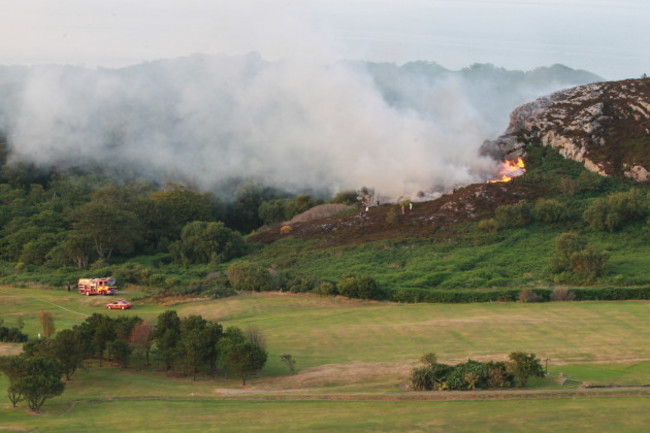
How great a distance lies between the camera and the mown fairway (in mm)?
32250

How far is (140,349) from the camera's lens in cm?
4497

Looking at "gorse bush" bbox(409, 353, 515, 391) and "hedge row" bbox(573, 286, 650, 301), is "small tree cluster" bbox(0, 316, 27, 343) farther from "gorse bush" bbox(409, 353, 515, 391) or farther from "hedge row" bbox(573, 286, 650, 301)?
"hedge row" bbox(573, 286, 650, 301)

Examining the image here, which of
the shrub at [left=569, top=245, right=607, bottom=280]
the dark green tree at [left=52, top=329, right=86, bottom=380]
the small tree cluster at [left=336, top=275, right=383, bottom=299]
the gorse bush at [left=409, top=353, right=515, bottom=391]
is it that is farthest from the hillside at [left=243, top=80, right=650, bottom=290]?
the dark green tree at [left=52, top=329, right=86, bottom=380]

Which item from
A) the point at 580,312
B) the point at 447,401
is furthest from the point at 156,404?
the point at 580,312

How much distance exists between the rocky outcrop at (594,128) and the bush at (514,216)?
1739 centimetres

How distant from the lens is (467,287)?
67.6 m

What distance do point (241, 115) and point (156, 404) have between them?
143m

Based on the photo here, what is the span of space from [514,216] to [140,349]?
2086 inches

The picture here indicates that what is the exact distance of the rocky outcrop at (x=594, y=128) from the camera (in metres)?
95.9

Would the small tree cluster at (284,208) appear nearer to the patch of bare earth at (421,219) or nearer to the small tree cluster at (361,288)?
the patch of bare earth at (421,219)

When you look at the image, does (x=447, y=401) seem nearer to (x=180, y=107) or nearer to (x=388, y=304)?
(x=388, y=304)

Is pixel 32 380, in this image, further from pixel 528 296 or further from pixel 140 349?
pixel 528 296

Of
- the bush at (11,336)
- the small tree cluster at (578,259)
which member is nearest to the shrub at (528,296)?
the small tree cluster at (578,259)

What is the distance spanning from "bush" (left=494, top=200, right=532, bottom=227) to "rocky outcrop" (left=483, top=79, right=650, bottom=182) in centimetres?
1739
